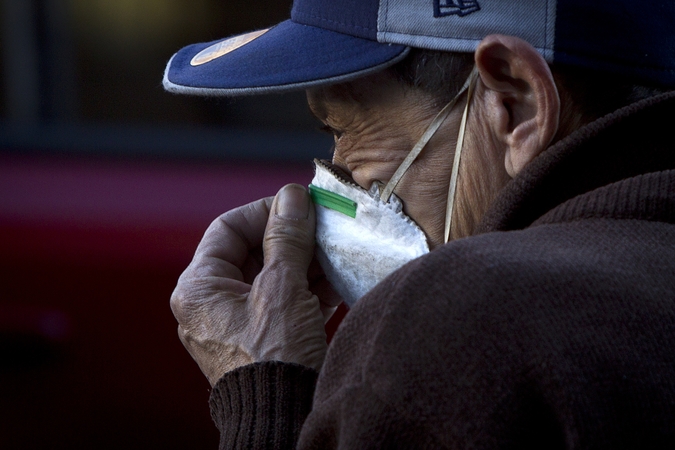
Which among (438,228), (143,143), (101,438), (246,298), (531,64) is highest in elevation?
(531,64)

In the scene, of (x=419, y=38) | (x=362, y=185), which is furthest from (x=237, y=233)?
(x=419, y=38)

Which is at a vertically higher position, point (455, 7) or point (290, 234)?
point (455, 7)

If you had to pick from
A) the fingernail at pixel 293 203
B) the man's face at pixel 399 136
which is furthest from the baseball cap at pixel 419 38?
the fingernail at pixel 293 203

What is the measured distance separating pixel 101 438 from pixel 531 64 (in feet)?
8.19

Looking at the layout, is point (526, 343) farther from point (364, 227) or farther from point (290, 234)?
point (290, 234)

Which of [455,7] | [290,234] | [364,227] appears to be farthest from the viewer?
[290,234]

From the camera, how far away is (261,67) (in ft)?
4.74

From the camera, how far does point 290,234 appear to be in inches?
66.1

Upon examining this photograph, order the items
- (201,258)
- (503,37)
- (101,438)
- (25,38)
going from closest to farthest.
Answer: (503,37) < (201,258) < (101,438) < (25,38)

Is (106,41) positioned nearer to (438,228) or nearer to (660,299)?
(438,228)

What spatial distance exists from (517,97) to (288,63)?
0.44m

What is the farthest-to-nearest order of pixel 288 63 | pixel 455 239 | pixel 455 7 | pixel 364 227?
pixel 364 227, pixel 288 63, pixel 455 7, pixel 455 239

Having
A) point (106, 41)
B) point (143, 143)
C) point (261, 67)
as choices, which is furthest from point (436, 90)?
point (106, 41)

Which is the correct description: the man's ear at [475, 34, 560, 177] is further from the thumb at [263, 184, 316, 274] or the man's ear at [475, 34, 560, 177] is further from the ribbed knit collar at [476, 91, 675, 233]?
the thumb at [263, 184, 316, 274]
